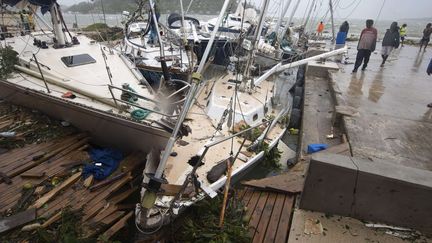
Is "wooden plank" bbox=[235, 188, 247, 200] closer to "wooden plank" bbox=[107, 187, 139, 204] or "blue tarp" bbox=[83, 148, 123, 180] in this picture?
"wooden plank" bbox=[107, 187, 139, 204]

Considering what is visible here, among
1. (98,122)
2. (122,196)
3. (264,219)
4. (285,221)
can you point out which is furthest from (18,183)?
(285,221)

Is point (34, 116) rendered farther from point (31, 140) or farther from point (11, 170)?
point (11, 170)

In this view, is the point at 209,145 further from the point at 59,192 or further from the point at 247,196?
the point at 59,192

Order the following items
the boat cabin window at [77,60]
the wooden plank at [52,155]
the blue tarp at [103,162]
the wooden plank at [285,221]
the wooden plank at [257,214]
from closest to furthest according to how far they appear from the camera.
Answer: the wooden plank at [285,221] → the wooden plank at [257,214] → the wooden plank at [52,155] → the blue tarp at [103,162] → the boat cabin window at [77,60]

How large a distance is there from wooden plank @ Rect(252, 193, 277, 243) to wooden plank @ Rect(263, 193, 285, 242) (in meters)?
0.05

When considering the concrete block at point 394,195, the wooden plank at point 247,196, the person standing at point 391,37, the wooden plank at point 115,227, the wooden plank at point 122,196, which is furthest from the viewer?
the person standing at point 391,37

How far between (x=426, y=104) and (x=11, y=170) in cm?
1124

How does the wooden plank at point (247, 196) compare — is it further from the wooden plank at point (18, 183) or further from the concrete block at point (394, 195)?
the wooden plank at point (18, 183)

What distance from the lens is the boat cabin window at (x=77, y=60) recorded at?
7.12m

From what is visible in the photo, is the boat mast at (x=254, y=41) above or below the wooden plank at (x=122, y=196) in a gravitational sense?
above

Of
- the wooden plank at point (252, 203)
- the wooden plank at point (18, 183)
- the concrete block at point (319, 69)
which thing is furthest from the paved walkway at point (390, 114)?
the wooden plank at point (18, 183)

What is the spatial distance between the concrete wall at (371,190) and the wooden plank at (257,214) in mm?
787

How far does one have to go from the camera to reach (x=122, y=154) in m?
6.16

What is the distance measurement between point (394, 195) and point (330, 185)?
0.76 meters
